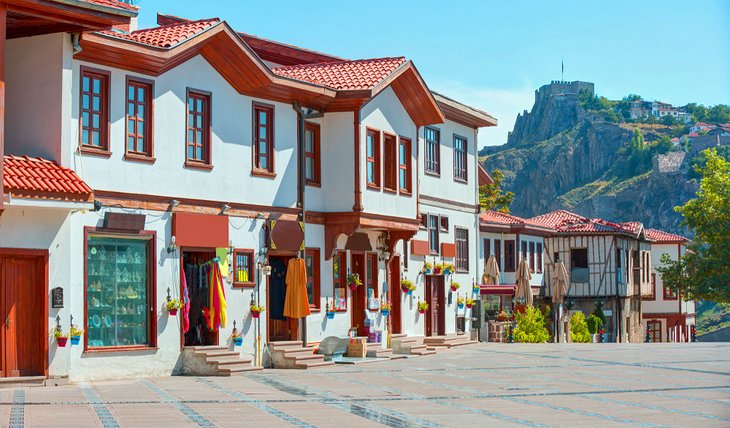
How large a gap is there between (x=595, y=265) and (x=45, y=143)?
39788 mm

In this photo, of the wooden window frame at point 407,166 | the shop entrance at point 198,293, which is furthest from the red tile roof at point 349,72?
the shop entrance at point 198,293

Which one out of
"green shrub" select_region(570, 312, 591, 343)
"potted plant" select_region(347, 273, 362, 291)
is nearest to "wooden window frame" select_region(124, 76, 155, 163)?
"potted plant" select_region(347, 273, 362, 291)

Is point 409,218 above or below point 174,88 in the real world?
below

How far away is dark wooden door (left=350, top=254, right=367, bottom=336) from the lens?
2903cm

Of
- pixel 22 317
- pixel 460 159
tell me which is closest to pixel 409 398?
pixel 22 317

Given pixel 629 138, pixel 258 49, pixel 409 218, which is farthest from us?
pixel 629 138

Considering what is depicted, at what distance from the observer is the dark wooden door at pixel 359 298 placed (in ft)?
95.2

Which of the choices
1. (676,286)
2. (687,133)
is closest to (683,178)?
(687,133)

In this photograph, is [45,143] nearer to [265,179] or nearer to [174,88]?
[174,88]

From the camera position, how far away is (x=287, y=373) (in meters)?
23.7

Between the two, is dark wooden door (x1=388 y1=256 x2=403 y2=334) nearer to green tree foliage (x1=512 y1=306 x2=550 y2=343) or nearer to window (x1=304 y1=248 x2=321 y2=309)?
window (x1=304 y1=248 x2=321 y2=309)

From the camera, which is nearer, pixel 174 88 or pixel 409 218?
pixel 174 88

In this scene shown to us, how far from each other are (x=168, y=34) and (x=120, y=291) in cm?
541

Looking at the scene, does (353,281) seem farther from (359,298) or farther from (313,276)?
(313,276)
